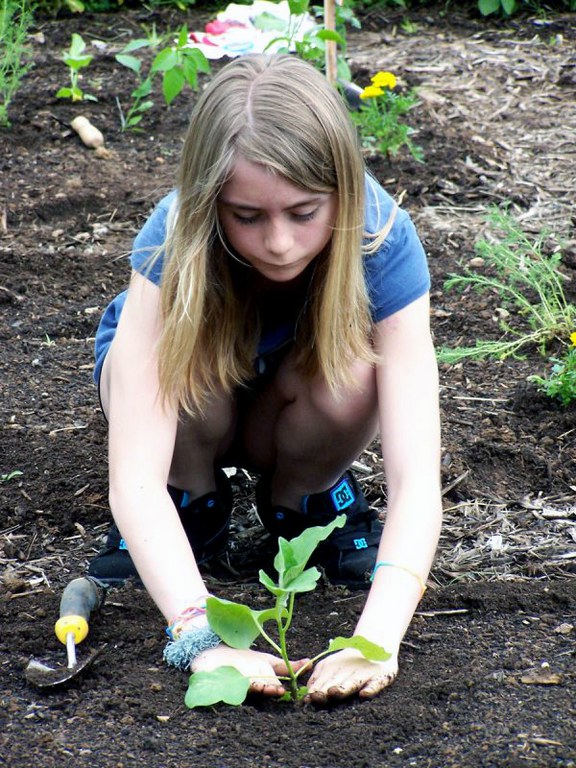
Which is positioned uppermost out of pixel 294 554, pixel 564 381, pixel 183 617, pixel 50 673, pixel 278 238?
pixel 278 238

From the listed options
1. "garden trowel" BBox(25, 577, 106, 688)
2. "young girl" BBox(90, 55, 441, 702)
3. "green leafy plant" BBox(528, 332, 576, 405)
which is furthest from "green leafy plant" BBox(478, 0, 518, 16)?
"garden trowel" BBox(25, 577, 106, 688)

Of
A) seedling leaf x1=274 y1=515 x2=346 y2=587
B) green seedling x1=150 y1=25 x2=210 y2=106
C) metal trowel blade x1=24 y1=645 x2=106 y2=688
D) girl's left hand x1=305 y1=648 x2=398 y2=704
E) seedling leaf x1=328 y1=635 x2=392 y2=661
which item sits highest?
green seedling x1=150 y1=25 x2=210 y2=106

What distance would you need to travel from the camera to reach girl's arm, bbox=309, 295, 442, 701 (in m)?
1.85

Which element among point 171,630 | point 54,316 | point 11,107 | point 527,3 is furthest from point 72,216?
point 527,3

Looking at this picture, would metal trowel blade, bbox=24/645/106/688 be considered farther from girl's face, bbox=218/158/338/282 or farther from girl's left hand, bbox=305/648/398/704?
girl's face, bbox=218/158/338/282

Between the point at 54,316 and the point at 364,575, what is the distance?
167cm

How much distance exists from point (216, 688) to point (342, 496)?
87 cm

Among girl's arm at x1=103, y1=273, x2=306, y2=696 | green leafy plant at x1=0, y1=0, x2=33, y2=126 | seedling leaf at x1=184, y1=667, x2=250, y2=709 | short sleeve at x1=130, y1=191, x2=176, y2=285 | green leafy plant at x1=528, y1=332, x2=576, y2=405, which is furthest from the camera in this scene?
green leafy plant at x1=0, y1=0, x2=33, y2=126

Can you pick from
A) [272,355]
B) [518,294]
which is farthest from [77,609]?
[518,294]

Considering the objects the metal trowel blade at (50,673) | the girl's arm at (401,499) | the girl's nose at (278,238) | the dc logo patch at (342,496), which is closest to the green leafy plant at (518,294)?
the dc logo patch at (342,496)

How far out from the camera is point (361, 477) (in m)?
2.83

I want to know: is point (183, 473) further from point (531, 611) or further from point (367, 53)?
point (367, 53)

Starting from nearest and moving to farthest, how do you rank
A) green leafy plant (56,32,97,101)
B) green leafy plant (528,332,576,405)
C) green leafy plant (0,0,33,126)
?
green leafy plant (528,332,576,405), green leafy plant (0,0,33,126), green leafy plant (56,32,97,101)

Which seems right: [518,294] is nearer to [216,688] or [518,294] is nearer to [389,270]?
[389,270]
